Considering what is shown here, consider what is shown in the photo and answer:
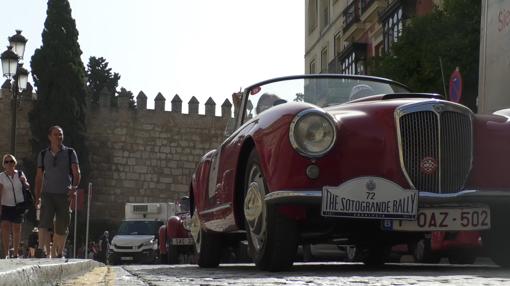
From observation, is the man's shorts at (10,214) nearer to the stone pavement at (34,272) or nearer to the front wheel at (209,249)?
the front wheel at (209,249)

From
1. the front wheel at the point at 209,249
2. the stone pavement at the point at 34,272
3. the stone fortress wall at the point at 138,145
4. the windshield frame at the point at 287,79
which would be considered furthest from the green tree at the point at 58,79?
the stone pavement at the point at 34,272

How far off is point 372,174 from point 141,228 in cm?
2437

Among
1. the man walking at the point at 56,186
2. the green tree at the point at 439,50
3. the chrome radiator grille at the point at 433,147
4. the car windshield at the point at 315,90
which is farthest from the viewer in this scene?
the green tree at the point at 439,50

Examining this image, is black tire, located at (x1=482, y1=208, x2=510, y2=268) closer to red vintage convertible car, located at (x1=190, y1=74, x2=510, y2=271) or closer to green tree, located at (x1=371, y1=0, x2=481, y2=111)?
red vintage convertible car, located at (x1=190, y1=74, x2=510, y2=271)

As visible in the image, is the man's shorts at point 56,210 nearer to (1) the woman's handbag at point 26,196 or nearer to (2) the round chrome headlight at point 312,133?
(1) the woman's handbag at point 26,196

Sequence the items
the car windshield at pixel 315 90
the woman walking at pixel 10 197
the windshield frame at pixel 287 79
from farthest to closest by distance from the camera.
→ 1. the woman walking at pixel 10 197
2. the windshield frame at pixel 287 79
3. the car windshield at pixel 315 90

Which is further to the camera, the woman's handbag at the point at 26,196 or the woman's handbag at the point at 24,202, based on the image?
the woman's handbag at the point at 26,196

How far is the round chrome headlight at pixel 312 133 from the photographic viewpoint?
5.43 m

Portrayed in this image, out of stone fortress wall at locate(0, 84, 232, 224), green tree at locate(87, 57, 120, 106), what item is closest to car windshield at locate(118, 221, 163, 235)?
stone fortress wall at locate(0, 84, 232, 224)

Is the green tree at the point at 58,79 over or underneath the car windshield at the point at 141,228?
over

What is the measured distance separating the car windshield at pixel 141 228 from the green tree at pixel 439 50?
10194 millimetres

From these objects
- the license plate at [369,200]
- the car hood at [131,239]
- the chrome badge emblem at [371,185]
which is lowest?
the car hood at [131,239]

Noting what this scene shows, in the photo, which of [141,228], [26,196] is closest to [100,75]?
[141,228]

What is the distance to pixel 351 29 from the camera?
120 ft
